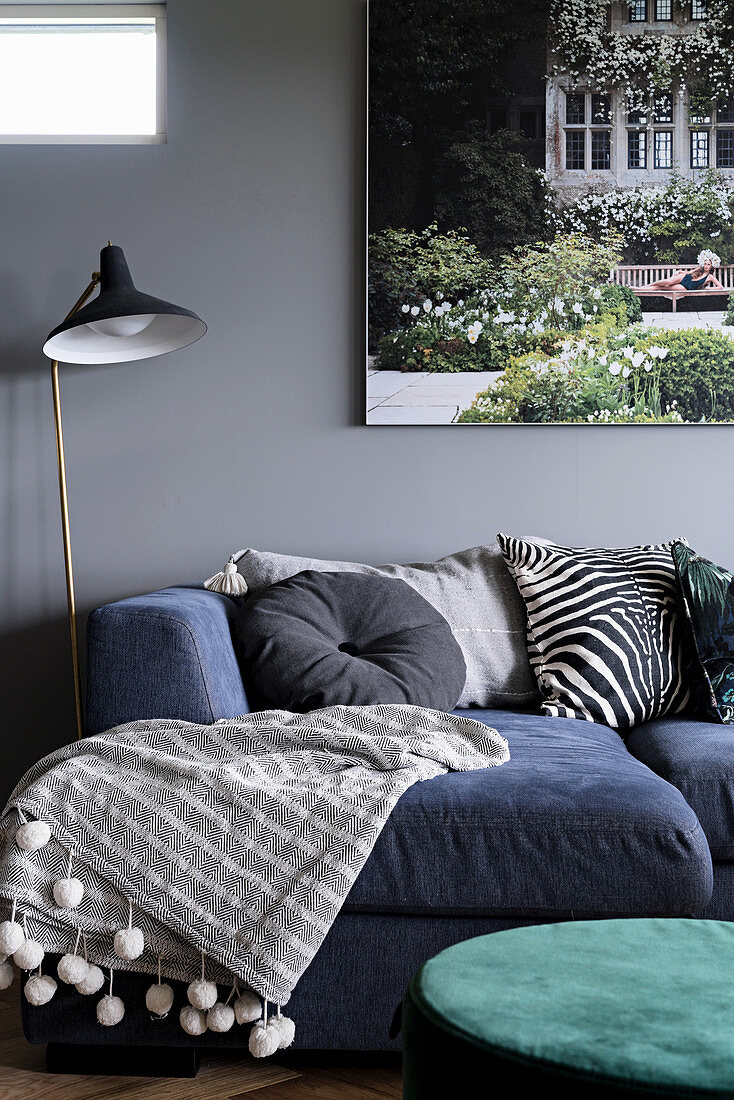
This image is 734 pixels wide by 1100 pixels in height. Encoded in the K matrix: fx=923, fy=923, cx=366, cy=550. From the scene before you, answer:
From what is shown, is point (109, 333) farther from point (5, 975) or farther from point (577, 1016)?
point (577, 1016)

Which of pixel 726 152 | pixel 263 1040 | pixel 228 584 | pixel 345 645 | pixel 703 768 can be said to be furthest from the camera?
pixel 726 152

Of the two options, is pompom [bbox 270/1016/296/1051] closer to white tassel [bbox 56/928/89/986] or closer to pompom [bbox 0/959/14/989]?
white tassel [bbox 56/928/89/986]

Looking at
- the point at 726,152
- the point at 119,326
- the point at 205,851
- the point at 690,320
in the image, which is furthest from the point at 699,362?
the point at 205,851

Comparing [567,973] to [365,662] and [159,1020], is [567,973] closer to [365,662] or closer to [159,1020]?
[159,1020]

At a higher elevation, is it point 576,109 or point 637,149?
point 576,109

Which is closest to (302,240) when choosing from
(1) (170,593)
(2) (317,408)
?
(2) (317,408)

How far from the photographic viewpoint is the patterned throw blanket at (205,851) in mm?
1464

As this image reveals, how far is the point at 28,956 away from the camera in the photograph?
1471 millimetres

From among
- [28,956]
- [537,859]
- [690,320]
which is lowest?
[28,956]

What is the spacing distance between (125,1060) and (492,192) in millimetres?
2393

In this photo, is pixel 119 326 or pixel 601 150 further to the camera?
pixel 601 150

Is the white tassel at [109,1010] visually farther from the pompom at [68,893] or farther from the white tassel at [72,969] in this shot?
the pompom at [68,893]

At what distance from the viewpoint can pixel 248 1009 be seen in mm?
1467

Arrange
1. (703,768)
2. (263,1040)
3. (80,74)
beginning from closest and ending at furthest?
1. (263,1040)
2. (703,768)
3. (80,74)
